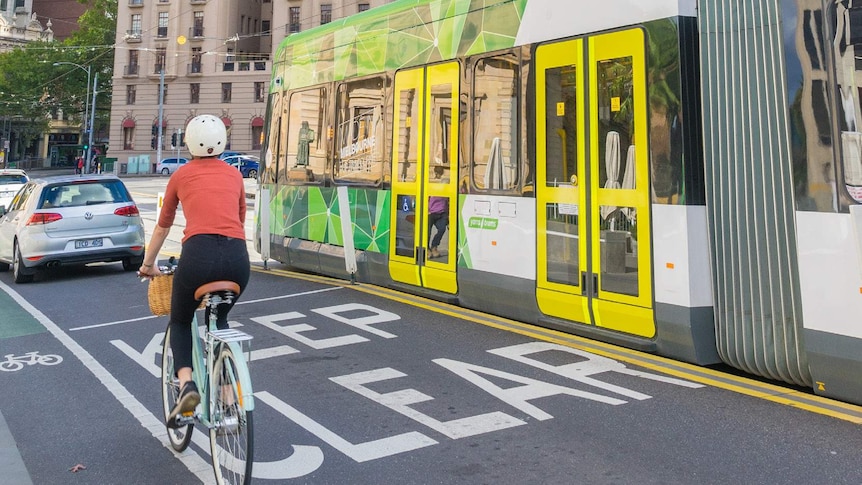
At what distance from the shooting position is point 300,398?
6.42 metres

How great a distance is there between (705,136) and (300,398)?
346 cm

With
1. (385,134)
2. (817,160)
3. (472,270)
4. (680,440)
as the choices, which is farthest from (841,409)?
(385,134)

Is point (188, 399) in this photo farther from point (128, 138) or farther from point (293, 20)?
point (128, 138)

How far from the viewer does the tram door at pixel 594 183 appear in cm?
704

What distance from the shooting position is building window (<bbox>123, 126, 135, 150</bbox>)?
7262cm

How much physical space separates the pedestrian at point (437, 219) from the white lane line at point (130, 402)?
3646 mm

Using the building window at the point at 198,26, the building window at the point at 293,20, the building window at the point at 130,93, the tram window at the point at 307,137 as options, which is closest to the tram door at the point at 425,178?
the tram window at the point at 307,137

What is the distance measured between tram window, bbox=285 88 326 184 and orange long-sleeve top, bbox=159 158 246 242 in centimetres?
747

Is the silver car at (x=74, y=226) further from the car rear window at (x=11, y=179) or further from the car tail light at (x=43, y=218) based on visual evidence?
the car rear window at (x=11, y=179)

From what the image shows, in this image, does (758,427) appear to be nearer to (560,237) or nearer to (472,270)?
(560,237)

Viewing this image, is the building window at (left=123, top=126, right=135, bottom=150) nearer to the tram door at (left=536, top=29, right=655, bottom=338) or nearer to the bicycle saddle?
the tram door at (left=536, top=29, right=655, bottom=338)

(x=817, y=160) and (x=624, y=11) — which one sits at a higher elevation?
(x=624, y=11)

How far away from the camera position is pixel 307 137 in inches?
508

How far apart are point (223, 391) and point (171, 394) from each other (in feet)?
3.50
